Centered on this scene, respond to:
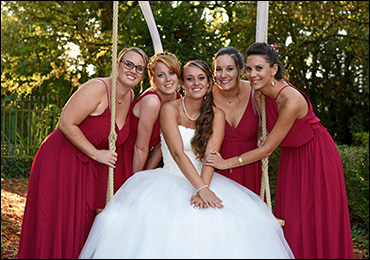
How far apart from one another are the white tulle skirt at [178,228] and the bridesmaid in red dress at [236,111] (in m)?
0.59

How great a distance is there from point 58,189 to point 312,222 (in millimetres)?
1665

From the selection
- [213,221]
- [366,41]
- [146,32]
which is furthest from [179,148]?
[366,41]

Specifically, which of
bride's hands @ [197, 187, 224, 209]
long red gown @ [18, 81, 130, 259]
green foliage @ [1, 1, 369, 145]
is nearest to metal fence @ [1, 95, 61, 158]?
green foliage @ [1, 1, 369, 145]

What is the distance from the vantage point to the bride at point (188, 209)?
2.38 meters

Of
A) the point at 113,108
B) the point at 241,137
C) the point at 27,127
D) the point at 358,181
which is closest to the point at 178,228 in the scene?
the point at 113,108

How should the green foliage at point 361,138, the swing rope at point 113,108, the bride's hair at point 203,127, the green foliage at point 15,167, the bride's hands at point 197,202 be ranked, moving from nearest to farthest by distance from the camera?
the bride's hands at point 197,202
the swing rope at point 113,108
the bride's hair at point 203,127
the green foliage at point 361,138
the green foliage at point 15,167

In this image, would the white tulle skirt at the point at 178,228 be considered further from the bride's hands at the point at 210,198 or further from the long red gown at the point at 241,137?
the long red gown at the point at 241,137

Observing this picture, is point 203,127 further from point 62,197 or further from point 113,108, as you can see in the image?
point 62,197

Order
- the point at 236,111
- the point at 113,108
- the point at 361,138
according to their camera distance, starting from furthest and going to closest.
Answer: the point at 361,138 → the point at 236,111 → the point at 113,108

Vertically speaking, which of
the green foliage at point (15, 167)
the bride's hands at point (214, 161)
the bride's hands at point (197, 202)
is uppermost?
the bride's hands at point (214, 161)

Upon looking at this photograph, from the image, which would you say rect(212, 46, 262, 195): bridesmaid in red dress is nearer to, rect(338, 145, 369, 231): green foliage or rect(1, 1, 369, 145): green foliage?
rect(338, 145, 369, 231): green foliage

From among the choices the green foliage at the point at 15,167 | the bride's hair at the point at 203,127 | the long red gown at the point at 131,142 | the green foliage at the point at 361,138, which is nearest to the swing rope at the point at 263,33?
the bride's hair at the point at 203,127

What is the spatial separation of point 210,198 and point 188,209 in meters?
0.19

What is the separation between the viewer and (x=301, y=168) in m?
3.03
